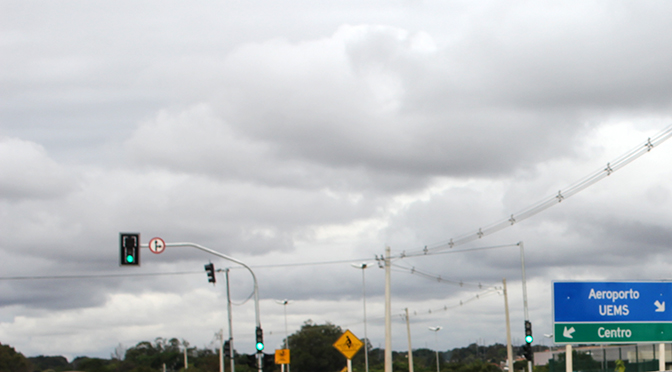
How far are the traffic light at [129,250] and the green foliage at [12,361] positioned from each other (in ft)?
406

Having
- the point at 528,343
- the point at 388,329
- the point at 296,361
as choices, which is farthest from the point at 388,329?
the point at 296,361

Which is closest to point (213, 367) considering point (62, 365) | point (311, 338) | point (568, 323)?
point (311, 338)

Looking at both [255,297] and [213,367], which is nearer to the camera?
[255,297]

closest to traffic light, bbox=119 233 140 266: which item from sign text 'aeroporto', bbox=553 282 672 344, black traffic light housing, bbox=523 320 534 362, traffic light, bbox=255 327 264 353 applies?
traffic light, bbox=255 327 264 353

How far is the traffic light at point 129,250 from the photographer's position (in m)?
28.0

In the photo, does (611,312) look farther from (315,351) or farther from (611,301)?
(315,351)

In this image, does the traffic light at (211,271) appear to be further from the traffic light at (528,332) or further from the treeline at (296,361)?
the treeline at (296,361)

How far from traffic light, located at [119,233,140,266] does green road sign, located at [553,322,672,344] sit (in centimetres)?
1615

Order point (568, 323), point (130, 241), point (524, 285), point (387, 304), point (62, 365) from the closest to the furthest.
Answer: point (130, 241) → point (568, 323) → point (387, 304) → point (524, 285) → point (62, 365)

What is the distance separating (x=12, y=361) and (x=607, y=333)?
13088 cm

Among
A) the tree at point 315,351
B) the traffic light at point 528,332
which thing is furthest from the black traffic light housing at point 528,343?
the tree at point 315,351

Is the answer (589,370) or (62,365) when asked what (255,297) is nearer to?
(589,370)

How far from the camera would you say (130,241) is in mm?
28156

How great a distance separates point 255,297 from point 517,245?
2441 cm
